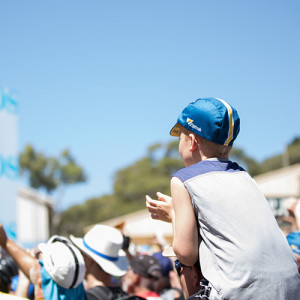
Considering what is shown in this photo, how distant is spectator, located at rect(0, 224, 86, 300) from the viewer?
310 cm

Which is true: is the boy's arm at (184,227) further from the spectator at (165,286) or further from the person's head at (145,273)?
the spectator at (165,286)

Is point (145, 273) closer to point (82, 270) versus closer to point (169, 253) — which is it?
point (82, 270)

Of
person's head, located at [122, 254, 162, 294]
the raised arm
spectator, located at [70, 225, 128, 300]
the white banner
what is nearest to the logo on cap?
the raised arm

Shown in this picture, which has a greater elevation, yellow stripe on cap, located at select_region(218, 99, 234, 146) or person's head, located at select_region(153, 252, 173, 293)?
yellow stripe on cap, located at select_region(218, 99, 234, 146)

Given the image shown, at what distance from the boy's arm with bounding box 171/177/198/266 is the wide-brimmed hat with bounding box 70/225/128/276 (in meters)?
1.84

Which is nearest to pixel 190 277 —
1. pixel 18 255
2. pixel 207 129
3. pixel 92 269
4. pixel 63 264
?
pixel 207 129

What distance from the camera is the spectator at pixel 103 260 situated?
384cm

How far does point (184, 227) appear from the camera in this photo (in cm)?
210

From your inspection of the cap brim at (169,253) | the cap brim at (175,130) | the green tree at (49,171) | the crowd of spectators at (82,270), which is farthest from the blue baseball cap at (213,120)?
Answer: the green tree at (49,171)

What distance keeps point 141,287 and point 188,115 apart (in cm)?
284

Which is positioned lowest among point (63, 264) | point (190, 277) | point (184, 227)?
point (63, 264)

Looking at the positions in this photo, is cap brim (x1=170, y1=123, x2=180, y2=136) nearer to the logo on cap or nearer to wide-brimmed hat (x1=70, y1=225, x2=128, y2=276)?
the logo on cap

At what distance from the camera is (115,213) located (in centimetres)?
5628

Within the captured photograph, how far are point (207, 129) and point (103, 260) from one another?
2067mm
